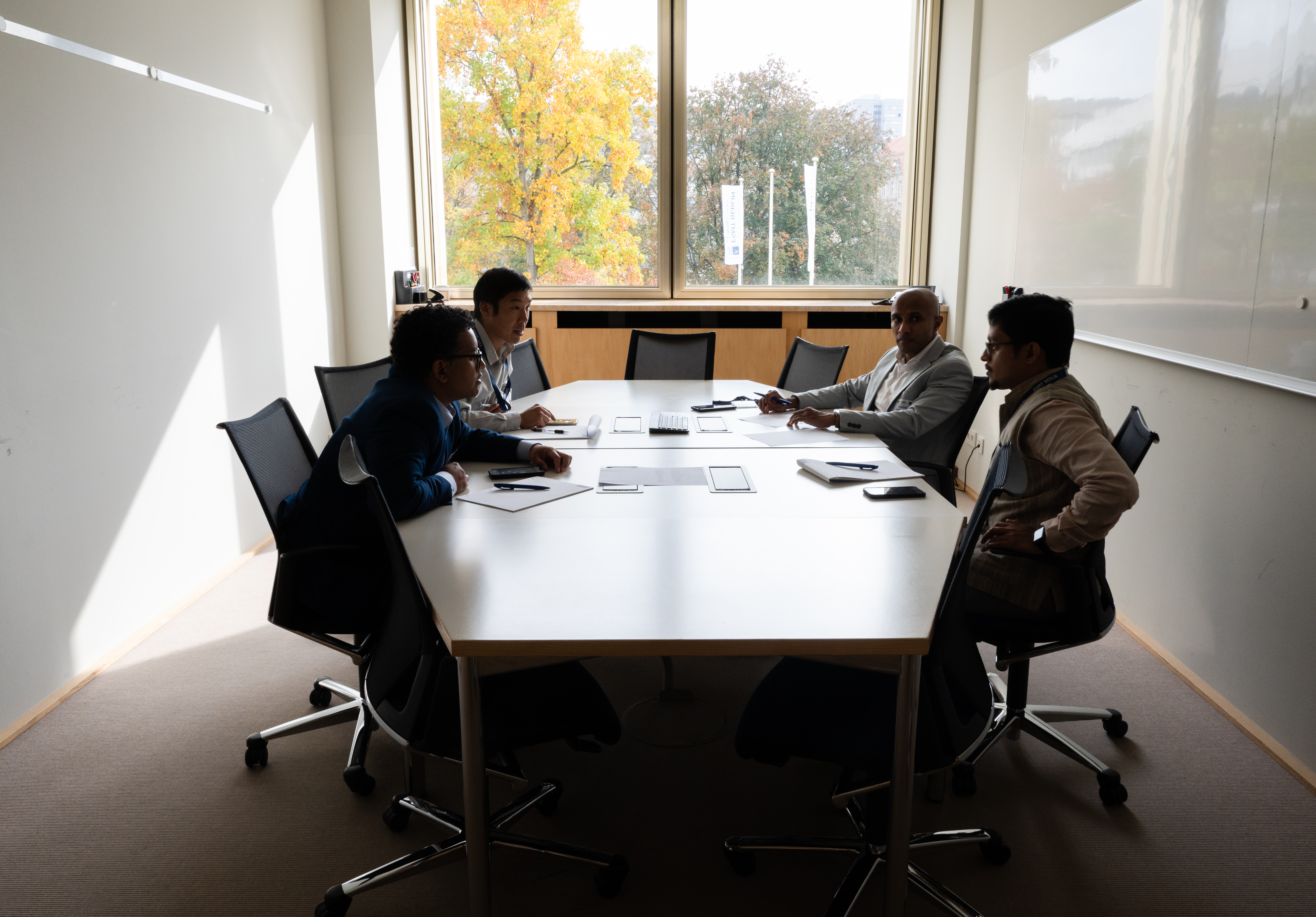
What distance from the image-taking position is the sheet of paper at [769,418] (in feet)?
12.0

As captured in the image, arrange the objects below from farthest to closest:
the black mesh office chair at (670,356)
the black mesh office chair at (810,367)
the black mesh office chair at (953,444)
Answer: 1. the black mesh office chair at (670,356)
2. the black mesh office chair at (810,367)
3. the black mesh office chair at (953,444)

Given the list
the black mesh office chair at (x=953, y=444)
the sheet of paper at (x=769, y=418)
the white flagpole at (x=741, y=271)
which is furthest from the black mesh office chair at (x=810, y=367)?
the white flagpole at (x=741, y=271)

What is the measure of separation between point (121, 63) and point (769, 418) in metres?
2.75

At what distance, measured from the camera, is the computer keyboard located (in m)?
3.46

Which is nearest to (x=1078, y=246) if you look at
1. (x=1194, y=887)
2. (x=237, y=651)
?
(x=1194, y=887)

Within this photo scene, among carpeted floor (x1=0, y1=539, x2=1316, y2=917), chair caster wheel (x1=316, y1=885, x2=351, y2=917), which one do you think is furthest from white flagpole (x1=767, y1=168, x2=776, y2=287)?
chair caster wheel (x1=316, y1=885, x2=351, y2=917)

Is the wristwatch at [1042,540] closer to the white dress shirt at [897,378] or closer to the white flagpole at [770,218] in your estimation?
the white dress shirt at [897,378]

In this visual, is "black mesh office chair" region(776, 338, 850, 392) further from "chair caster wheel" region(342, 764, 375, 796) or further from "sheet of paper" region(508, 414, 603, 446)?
"chair caster wheel" region(342, 764, 375, 796)

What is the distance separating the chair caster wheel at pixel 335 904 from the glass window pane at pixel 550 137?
4.75 m

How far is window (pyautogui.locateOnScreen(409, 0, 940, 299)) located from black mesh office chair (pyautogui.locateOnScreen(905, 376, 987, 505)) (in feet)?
9.56

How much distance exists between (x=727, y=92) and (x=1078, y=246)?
113 inches

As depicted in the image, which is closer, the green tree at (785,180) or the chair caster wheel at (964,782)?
the chair caster wheel at (964,782)

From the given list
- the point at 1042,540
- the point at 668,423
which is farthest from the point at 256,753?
the point at 1042,540

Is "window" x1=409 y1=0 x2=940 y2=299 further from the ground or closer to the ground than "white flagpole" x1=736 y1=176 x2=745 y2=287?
further from the ground
